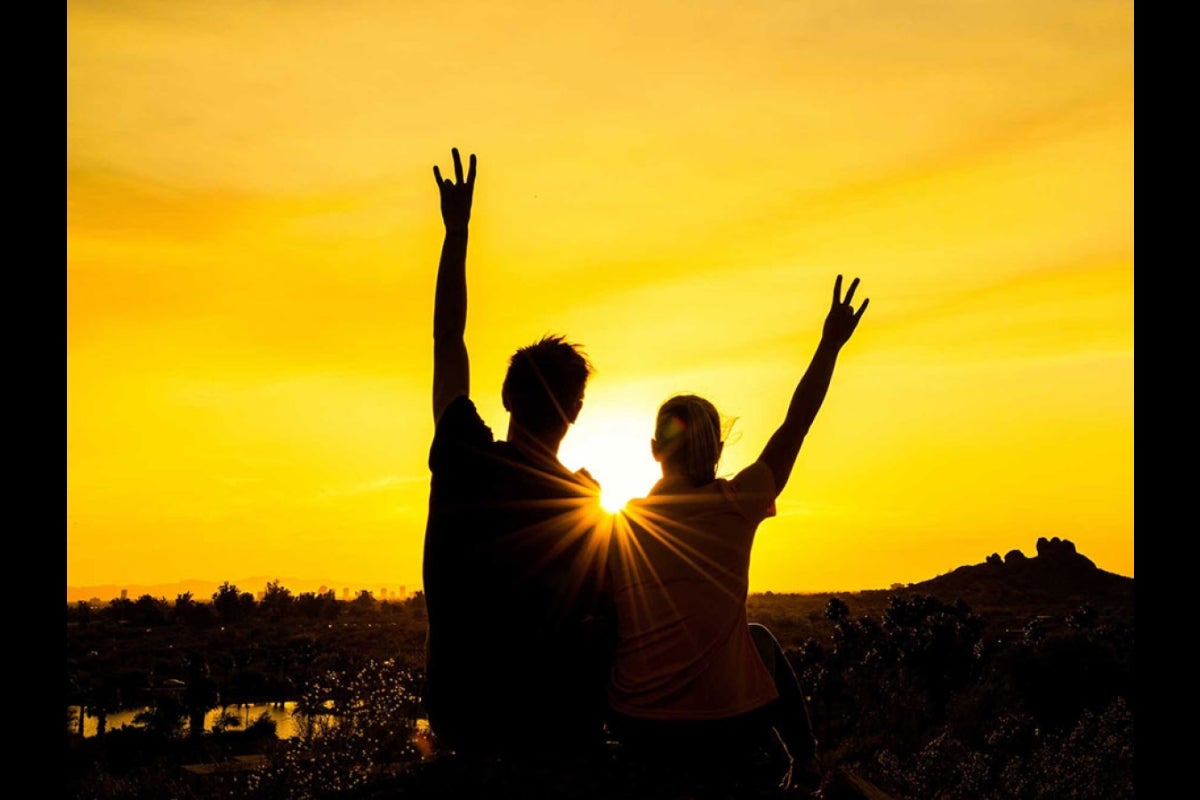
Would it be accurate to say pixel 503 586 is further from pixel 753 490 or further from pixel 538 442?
pixel 753 490

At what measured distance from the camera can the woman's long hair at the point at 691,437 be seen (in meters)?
5.16

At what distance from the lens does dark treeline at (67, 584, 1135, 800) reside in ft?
48.2

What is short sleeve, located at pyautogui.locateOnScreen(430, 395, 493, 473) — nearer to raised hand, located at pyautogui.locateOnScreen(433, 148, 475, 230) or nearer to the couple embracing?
the couple embracing

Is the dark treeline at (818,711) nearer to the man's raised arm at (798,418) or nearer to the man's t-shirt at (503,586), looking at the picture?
the man's t-shirt at (503,586)

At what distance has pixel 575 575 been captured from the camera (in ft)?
16.4

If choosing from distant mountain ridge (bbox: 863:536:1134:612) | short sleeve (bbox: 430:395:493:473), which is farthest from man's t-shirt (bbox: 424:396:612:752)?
distant mountain ridge (bbox: 863:536:1134:612)

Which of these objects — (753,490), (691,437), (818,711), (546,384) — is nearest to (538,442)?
(546,384)

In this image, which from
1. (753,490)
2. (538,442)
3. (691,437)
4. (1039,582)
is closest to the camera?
(538,442)

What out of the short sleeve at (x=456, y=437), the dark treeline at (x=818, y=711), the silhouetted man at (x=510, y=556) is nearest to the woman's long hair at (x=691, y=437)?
the silhouetted man at (x=510, y=556)

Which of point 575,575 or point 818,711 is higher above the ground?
point 575,575

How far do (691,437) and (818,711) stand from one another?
20.5 meters
